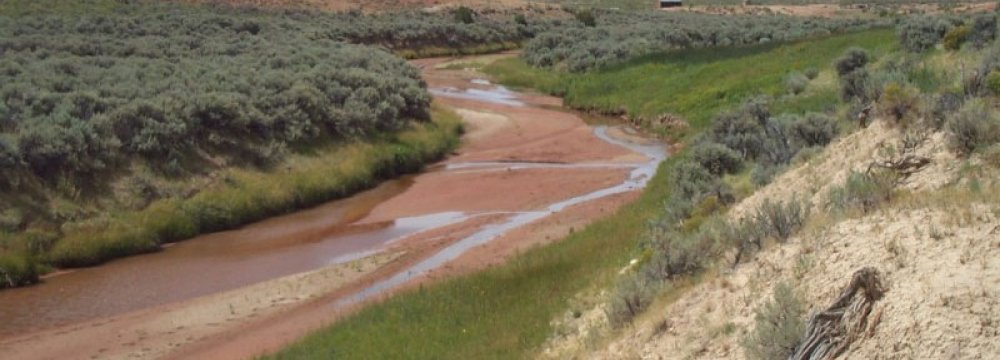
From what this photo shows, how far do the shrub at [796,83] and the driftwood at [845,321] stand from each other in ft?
65.2

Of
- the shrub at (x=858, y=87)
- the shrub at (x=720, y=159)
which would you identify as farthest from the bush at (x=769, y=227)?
the shrub at (x=720, y=159)

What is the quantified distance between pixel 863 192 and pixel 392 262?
1250cm

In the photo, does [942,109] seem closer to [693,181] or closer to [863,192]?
[863,192]

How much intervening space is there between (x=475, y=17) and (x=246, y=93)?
196 feet

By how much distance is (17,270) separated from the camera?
60.4ft

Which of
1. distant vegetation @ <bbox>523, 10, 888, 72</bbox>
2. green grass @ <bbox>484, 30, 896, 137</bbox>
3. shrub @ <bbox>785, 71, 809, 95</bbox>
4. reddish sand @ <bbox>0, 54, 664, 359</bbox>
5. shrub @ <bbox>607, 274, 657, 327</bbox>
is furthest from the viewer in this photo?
distant vegetation @ <bbox>523, 10, 888, 72</bbox>

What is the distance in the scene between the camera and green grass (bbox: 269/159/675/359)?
1267cm

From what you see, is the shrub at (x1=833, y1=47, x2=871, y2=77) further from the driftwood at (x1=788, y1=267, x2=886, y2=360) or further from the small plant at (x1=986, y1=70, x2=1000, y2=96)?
the driftwood at (x1=788, y1=267, x2=886, y2=360)

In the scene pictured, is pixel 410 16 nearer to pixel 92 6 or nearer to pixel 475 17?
pixel 475 17

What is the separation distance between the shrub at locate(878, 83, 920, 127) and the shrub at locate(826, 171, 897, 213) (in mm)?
1504

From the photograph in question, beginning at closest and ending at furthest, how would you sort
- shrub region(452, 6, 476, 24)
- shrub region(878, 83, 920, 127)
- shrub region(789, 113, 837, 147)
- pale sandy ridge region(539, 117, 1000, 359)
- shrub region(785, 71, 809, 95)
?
pale sandy ridge region(539, 117, 1000, 359), shrub region(878, 83, 920, 127), shrub region(789, 113, 837, 147), shrub region(785, 71, 809, 95), shrub region(452, 6, 476, 24)

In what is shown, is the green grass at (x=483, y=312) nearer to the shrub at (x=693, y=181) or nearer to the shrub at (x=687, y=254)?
the shrub at (x=693, y=181)

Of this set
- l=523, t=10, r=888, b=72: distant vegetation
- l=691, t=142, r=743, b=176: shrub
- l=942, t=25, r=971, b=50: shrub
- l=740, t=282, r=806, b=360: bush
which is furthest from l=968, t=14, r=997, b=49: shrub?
l=523, t=10, r=888, b=72: distant vegetation

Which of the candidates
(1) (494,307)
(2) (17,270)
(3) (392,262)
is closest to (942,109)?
(1) (494,307)
